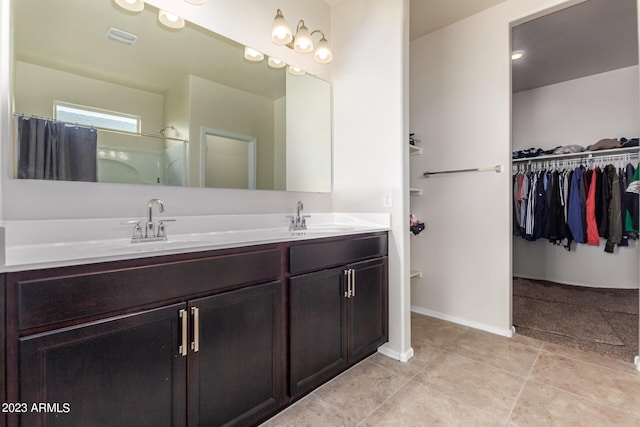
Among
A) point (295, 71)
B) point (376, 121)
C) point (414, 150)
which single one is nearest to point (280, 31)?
point (295, 71)

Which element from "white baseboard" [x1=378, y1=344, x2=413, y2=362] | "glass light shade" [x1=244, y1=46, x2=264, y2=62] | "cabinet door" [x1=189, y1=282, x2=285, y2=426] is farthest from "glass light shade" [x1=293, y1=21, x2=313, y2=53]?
"white baseboard" [x1=378, y1=344, x2=413, y2=362]

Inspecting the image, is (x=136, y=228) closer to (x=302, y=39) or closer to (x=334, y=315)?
(x=334, y=315)

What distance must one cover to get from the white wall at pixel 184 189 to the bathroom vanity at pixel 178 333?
605 millimetres

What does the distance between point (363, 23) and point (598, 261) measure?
164 inches

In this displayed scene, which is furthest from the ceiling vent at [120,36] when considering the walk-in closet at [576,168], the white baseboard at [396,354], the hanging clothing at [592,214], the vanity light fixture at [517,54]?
the hanging clothing at [592,214]

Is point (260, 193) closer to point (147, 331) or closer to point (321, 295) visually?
point (321, 295)

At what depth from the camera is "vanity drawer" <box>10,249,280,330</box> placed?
0.85 metres

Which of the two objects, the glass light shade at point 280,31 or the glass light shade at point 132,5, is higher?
the glass light shade at point 280,31

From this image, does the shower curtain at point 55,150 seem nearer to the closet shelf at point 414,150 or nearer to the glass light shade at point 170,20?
the glass light shade at point 170,20

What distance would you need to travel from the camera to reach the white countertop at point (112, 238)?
3.05 feet

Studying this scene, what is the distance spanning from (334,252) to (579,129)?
14.2ft

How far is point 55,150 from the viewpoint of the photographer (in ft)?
4.37

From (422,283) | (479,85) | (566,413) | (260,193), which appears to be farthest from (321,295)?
(479,85)

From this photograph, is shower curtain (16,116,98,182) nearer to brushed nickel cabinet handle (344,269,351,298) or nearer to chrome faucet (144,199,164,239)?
chrome faucet (144,199,164,239)
